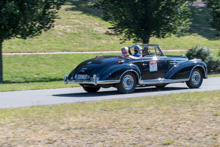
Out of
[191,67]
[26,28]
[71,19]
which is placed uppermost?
[71,19]

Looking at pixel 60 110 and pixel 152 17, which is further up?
pixel 152 17

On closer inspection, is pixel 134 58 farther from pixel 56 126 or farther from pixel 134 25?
pixel 134 25

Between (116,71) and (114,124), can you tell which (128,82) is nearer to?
(116,71)

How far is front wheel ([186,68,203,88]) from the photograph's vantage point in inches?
536

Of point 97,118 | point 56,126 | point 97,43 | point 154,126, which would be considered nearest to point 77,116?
point 97,118

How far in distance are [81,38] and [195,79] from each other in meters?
24.3

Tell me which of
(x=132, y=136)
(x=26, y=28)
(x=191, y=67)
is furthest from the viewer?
(x=26, y=28)

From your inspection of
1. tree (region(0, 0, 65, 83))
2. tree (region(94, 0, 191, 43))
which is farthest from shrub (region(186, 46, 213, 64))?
tree (region(0, 0, 65, 83))

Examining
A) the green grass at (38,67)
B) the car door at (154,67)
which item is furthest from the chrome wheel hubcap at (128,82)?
the green grass at (38,67)

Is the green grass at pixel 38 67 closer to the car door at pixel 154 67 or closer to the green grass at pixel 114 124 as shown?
the car door at pixel 154 67

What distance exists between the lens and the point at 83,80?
1164 cm

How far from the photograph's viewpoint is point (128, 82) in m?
12.0

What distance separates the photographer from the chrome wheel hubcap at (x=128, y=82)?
11.8 metres

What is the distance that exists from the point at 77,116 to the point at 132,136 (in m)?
1.78
